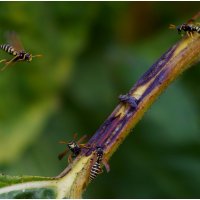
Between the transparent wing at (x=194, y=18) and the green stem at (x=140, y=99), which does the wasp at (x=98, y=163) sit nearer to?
the green stem at (x=140, y=99)

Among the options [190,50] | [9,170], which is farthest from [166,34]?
[190,50]

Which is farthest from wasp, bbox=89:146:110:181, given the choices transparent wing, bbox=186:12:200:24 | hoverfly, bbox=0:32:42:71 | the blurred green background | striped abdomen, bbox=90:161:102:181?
the blurred green background

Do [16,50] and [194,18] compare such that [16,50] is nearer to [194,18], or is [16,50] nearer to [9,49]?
[9,49]

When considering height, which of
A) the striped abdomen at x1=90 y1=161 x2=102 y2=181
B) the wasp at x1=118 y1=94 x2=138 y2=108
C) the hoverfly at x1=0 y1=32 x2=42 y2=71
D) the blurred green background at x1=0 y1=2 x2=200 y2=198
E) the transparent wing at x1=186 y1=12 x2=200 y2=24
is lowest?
the striped abdomen at x1=90 y1=161 x2=102 y2=181

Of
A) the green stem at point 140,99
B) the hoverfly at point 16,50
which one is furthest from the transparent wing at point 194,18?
the hoverfly at point 16,50

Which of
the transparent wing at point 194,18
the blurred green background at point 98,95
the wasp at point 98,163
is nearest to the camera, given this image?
the wasp at point 98,163

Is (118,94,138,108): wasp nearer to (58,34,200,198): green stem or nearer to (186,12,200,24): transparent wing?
(58,34,200,198): green stem

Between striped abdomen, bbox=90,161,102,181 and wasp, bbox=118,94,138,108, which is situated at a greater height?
wasp, bbox=118,94,138,108

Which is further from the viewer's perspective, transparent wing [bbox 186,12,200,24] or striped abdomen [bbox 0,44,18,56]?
striped abdomen [bbox 0,44,18,56]

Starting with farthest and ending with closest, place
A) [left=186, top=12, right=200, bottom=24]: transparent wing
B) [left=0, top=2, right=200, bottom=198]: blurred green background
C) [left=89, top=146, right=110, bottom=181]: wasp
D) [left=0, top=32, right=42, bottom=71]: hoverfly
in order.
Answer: [left=0, top=2, right=200, bottom=198]: blurred green background → [left=0, top=32, right=42, bottom=71]: hoverfly → [left=186, top=12, right=200, bottom=24]: transparent wing → [left=89, top=146, right=110, bottom=181]: wasp
